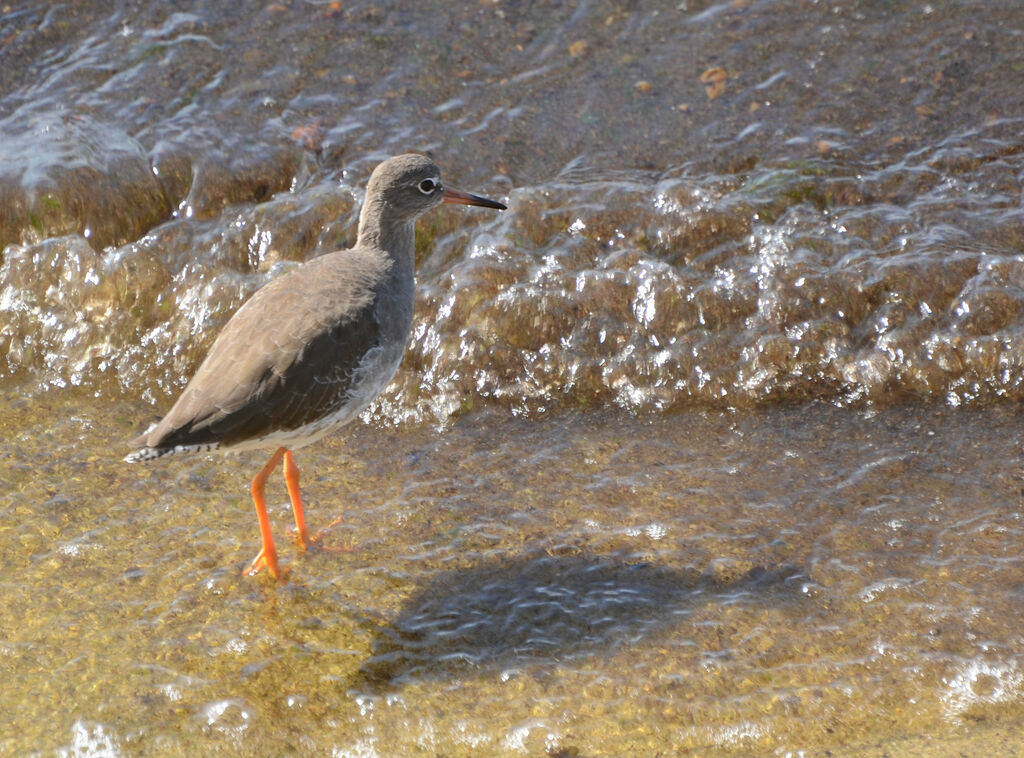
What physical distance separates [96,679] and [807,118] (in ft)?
18.4

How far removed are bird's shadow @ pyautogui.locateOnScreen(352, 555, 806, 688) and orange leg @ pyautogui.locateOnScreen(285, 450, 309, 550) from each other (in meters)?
0.71

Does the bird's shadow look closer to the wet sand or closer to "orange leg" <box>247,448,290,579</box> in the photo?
the wet sand

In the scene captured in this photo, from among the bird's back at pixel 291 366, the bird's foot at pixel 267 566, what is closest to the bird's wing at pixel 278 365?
the bird's back at pixel 291 366

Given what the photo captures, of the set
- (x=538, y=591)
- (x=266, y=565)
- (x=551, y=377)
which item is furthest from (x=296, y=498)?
(x=551, y=377)

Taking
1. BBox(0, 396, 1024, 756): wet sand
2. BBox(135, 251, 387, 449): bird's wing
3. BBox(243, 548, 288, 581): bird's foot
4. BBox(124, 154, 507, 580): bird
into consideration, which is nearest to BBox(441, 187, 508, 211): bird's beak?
BBox(124, 154, 507, 580): bird

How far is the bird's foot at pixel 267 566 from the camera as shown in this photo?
5023mm

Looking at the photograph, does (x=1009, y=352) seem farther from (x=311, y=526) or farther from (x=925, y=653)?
(x=311, y=526)

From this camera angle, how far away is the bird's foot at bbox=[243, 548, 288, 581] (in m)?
5.02

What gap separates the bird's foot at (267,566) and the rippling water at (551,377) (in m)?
0.10

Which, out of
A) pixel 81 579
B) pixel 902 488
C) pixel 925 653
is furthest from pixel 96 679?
pixel 902 488

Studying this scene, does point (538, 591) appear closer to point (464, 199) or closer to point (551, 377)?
point (551, 377)

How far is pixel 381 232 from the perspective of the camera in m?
5.83

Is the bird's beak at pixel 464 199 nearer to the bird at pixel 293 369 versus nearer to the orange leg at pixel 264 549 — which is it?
the bird at pixel 293 369

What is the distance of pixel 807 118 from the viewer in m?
7.36
